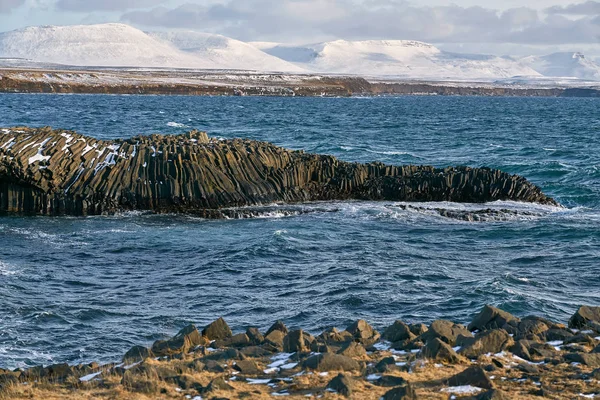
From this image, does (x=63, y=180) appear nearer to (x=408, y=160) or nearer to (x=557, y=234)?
(x=557, y=234)

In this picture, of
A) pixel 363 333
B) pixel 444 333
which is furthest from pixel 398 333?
pixel 444 333

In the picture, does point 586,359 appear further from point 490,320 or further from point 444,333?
point 490,320

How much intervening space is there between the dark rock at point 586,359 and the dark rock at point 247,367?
14.0 feet

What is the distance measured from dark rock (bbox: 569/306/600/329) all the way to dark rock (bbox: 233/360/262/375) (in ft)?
18.1

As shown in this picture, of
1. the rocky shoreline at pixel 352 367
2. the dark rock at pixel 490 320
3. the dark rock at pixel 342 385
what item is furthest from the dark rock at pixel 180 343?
the dark rock at pixel 490 320

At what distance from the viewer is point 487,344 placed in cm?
1213

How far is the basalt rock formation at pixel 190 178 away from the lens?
27.1 m

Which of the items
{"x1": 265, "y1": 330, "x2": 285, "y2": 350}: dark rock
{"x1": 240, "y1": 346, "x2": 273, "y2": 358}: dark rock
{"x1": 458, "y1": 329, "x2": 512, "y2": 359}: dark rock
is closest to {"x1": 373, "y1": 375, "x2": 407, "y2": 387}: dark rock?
{"x1": 458, "y1": 329, "x2": 512, "y2": 359}: dark rock

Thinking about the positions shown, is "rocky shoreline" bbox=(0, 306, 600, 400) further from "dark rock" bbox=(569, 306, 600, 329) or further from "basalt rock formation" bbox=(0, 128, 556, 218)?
"basalt rock formation" bbox=(0, 128, 556, 218)

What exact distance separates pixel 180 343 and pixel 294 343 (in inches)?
71.0

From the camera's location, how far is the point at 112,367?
1201 centimetres

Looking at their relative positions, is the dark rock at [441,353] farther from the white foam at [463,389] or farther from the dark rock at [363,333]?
the dark rock at [363,333]

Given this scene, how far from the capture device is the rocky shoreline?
34.8ft

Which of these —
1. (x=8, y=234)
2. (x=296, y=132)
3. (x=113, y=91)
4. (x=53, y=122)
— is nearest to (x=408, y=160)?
→ (x=296, y=132)
